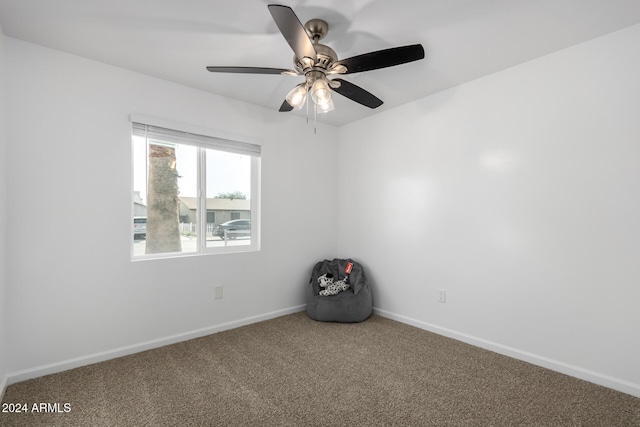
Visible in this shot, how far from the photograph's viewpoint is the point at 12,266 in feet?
7.00

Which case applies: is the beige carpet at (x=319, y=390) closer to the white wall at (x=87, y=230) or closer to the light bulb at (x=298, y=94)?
the white wall at (x=87, y=230)

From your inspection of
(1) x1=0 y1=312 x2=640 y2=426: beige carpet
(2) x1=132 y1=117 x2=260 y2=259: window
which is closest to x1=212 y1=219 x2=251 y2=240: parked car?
(2) x1=132 y1=117 x2=260 y2=259: window

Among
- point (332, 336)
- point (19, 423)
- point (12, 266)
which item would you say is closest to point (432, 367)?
point (332, 336)

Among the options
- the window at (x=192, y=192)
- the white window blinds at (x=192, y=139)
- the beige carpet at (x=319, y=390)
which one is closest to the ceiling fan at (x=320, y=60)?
the white window blinds at (x=192, y=139)

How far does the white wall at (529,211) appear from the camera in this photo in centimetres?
207

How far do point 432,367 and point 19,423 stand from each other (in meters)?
2.58

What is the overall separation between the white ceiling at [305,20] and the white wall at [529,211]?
32 cm

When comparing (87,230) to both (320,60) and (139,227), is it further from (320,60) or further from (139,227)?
(320,60)

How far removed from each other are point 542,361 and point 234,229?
2912 mm

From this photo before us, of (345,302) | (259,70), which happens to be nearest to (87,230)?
(259,70)

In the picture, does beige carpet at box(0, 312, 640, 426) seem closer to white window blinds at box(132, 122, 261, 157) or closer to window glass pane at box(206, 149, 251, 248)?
window glass pane at box(206, 149, 251, 248)

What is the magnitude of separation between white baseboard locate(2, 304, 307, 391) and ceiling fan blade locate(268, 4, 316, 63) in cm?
254

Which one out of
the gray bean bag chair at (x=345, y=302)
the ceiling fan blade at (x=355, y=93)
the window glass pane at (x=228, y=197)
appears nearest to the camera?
the ceiling fan blade at (x=355, y=93)

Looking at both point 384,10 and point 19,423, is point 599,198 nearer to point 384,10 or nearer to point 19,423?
point 384,10
